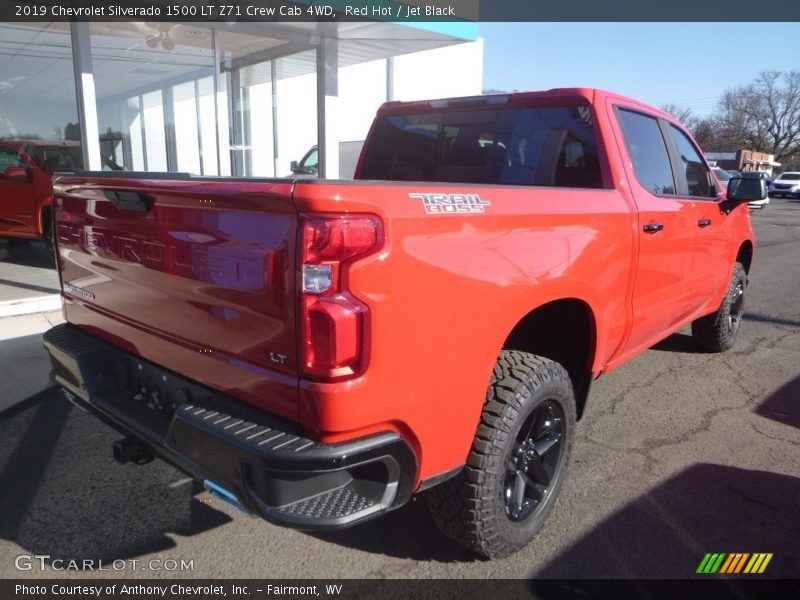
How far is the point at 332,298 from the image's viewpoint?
1.71 m

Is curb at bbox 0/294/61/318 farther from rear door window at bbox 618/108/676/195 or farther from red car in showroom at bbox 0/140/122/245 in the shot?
rear door window at bbox 618/108/676/195

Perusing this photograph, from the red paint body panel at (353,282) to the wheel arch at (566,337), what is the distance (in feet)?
0.19

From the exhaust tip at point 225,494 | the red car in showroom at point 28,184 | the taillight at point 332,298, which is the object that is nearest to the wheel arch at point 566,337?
the taillight at point 332,298

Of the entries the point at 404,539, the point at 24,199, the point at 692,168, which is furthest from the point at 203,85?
the point at 404,539

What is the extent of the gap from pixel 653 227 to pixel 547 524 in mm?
1624

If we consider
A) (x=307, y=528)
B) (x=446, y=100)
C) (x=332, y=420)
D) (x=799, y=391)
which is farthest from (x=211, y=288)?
(x=799, y=391)

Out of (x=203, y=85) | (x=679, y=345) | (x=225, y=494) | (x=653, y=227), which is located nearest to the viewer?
A: (x=225, y=494)

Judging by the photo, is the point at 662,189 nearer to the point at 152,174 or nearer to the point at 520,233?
the point at 520,233

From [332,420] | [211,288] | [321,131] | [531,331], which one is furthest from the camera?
[321,131]

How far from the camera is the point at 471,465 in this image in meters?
2.23

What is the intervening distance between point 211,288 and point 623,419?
2.97 m

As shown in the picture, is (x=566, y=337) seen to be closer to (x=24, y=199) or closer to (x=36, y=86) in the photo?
(x=24, y=199)

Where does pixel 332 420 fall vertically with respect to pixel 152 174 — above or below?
below

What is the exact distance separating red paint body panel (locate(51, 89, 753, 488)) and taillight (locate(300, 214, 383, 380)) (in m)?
0.03
